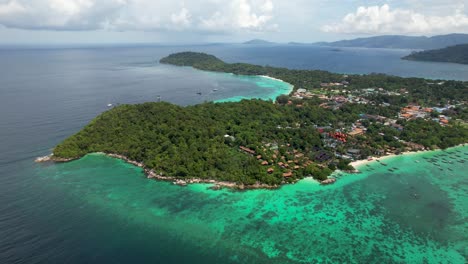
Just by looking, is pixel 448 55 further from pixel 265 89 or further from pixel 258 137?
pixel 258 137

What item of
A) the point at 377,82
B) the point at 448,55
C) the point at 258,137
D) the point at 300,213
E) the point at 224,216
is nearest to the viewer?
the point at 224,216

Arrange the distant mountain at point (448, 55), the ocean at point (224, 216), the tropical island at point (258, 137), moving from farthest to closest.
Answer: the distant mountain at point (448, 55)
the tropical island at point (258, 137)
the ocean at point (224, 216)

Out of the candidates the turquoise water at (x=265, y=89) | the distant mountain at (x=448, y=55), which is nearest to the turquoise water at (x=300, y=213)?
the turquoise water at (x=265, y=89)

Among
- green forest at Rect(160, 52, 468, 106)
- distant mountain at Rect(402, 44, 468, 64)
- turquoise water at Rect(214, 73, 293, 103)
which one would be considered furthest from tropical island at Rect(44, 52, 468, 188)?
distant mountain at Rect(402, 44, 468, 64)

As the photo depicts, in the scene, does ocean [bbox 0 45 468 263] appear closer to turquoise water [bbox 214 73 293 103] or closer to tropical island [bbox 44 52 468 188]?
tropical island [bbox 44 52 468 188]

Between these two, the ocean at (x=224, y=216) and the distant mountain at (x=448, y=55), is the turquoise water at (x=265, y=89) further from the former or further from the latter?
the distant mountain at (x=448, y=55)

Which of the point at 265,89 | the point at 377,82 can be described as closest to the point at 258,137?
the point at 265,89

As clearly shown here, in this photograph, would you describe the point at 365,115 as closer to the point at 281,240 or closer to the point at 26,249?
the point at 281,240
